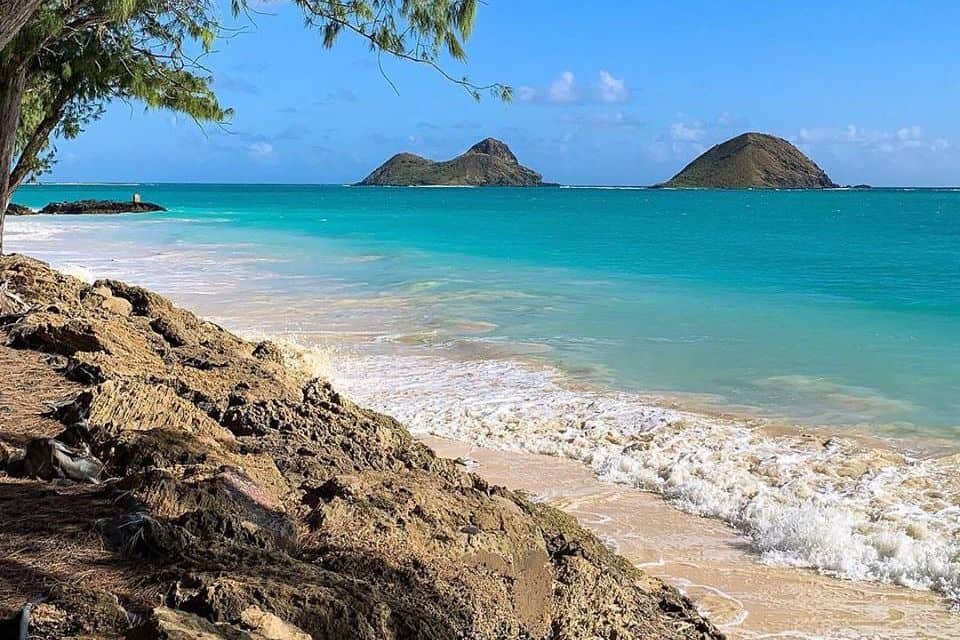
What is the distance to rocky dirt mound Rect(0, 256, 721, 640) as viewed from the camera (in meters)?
2.98

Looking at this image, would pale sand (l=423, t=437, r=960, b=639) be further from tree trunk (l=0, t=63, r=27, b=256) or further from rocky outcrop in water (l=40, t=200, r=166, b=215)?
rocky outcrop in water (l=40, t=200, r=166, b=215)

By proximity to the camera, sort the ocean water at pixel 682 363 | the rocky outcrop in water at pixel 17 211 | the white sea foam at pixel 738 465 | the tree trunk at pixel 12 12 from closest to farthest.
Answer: the tree trunk at pixel 12 12, the white sea foam at pixel 738 465, the ocean water at pixel 682 363, the rocky outcrop in water at pixel 17 211

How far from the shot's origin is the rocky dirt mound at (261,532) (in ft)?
9.78

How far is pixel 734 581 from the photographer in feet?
18.0

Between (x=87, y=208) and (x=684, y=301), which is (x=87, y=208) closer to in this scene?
(x=87, y=208)

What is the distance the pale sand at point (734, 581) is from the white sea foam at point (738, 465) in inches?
7.5

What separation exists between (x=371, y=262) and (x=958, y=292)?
57.3ft

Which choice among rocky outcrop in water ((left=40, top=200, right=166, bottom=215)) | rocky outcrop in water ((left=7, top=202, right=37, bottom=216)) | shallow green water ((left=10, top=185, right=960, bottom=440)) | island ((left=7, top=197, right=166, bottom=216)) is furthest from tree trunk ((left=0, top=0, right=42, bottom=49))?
rocky outcrop in water ((left=40, top=200, right=166, bottom=215))

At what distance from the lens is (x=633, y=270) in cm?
2758

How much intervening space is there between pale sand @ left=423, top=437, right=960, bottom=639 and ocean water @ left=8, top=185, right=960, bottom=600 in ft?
0.72

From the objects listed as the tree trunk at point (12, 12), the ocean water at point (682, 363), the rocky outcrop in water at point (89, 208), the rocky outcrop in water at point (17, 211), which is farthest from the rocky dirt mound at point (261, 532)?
the rocky outcrop in water at point (89, 208)

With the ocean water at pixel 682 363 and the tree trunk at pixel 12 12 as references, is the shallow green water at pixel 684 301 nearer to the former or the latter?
the ocean water at pixel 682 363

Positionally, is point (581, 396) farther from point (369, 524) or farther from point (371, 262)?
point (371, 262)

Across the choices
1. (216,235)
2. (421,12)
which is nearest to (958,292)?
(421,12)
